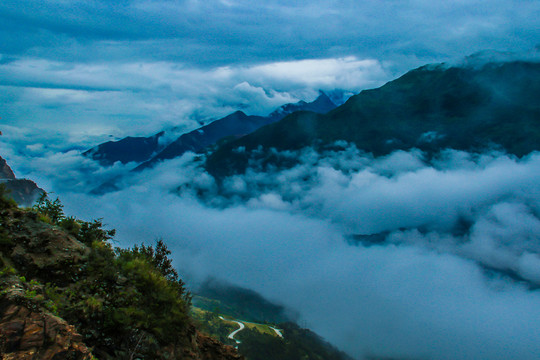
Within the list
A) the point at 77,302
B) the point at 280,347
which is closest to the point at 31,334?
the point at 77,302

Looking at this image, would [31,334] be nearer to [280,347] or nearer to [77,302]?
[77,302]

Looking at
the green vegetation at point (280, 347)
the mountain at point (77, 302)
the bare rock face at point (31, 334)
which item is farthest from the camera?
the green vegetation at point (280, 347)

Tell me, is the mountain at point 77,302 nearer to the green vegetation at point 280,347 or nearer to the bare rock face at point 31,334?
the bare rock face at point 31,334

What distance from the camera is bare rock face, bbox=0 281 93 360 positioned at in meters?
7.71

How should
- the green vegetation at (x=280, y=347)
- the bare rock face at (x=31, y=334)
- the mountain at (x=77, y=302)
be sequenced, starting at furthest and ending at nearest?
the green vegetation at (x=280, y=347)
the mountain at (x=77, y=302)
the bare rock face at (x=31, y=334)

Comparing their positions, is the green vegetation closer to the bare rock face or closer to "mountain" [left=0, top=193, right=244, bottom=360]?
"mountain" [left=0, top=193, right=244, bottom=360]

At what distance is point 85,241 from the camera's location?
1430 cm

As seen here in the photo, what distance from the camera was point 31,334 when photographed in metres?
7.96

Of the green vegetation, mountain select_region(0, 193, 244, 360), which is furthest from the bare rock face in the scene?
the green vegetation

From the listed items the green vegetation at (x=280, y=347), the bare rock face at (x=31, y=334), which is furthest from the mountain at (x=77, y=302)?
the green vegetation at (x=280, y=347)

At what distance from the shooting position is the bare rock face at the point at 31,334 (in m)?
7.71

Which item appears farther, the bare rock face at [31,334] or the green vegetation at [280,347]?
the green vegetation at [280,347]

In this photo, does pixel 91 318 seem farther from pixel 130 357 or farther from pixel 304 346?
pixel 304 346

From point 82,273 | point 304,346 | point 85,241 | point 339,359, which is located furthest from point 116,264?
point 339,359
